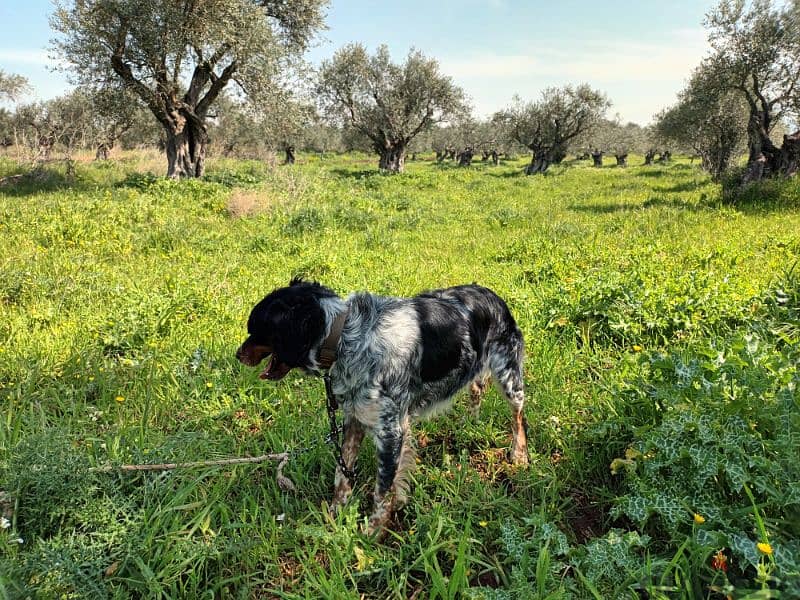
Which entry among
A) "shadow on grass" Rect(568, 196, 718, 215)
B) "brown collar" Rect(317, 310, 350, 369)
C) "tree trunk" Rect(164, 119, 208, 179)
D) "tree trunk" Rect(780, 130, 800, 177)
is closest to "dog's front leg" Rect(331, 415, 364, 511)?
"brown collar" Rect(317, 310, 350, 369)

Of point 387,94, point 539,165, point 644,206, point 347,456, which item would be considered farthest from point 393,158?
point 347,456

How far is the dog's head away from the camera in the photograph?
107 inches

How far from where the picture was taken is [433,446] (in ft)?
11.7

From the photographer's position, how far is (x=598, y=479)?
3.04 meters

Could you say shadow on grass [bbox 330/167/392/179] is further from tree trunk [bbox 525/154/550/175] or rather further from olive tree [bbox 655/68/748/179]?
olive tree [bbox 655/68/748/179]

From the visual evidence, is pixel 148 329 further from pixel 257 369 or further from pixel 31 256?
pixel 31 256

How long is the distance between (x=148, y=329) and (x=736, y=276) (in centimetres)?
717

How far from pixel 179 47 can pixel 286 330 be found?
51.1 feet

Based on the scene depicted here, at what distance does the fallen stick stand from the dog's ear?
34.1 inches

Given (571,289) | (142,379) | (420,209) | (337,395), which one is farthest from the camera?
(420,209)

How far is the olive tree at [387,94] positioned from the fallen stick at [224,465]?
3004 centimetres

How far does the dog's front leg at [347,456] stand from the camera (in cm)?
300

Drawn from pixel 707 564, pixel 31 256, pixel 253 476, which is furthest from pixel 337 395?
pixel 31 256

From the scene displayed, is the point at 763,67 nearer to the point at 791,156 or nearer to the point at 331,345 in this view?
the point at 791,156
